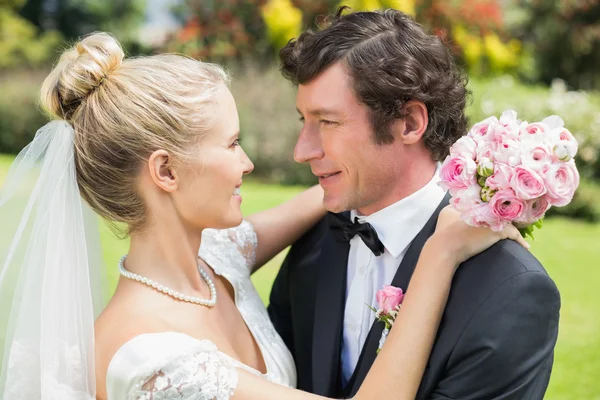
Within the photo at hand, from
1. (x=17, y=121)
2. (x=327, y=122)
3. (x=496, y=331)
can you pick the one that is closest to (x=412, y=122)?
(x=327, y=122)

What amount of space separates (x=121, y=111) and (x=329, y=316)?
119cm

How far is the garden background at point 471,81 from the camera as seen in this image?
26.2 ft

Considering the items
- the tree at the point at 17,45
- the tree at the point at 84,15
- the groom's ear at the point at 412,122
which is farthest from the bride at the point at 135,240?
the tree at the point at 84,15

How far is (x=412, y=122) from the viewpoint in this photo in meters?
3.17

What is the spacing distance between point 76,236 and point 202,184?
54 cm

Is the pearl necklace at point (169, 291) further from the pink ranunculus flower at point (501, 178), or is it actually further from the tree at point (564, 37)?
the tree at point (564, 37)

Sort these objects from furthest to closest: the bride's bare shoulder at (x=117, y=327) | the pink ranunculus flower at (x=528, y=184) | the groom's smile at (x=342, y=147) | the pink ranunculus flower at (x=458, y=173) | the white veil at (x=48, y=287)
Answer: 1. the groom's smile at (x=342, y=147)
2. the white veil at (x=48, y=287)
3. the bride's bare shoulder at (x=117, y=327)
4. the pink ranunculus flower at (x=458, y=173)
5. the pink ranunculus flower at (x=528, y=184)

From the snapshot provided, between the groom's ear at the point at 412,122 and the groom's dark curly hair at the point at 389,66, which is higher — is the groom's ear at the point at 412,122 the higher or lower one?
the lower one

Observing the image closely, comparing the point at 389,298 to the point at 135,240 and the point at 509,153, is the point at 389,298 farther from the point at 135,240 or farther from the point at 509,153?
the point at 135,240

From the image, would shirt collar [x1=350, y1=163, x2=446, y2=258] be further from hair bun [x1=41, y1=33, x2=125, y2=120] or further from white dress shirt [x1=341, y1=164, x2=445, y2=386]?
hair bun [x1=41, y1=33, x2=125, y2=120]

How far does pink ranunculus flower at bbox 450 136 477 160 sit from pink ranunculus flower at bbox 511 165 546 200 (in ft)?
0.58

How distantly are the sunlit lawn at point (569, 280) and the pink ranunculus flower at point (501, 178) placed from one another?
3198mm

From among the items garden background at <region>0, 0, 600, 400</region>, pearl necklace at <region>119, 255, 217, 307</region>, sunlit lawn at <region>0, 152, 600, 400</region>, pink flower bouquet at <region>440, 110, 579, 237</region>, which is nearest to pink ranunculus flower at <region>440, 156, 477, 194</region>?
pink flower bouquet at <region>440, 110, 579, 237</region>

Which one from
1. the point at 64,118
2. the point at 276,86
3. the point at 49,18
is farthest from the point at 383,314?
the point at 49,18
